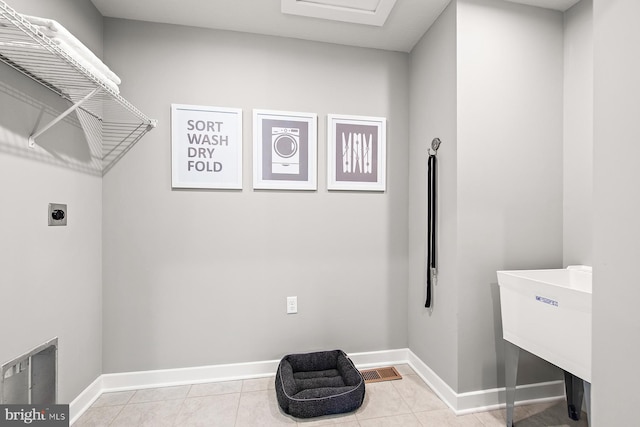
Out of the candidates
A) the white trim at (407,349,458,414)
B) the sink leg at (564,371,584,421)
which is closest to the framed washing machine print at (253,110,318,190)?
the white trim at (407,349,458,414)

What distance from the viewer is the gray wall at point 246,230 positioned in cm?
193

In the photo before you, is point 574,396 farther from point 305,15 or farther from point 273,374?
point 305,15

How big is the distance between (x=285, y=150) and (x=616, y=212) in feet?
5.65

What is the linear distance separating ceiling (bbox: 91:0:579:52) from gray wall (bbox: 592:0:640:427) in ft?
4.14

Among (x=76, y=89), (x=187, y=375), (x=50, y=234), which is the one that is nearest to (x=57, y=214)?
(x=50, y=234)

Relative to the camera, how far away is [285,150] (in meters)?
2.09

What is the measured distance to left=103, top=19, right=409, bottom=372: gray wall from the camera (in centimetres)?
193

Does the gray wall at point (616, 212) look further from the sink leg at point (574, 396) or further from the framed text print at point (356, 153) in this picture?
the framed text print at point (356, 153)

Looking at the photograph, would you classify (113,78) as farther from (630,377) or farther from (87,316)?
(630,377)

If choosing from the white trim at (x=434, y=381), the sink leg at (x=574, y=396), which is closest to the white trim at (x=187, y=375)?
the white trim at (x=434, y=381)

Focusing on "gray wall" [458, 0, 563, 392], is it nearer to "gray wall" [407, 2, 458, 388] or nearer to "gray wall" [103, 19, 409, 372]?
"gray wall" [407, 2, 458, 388]

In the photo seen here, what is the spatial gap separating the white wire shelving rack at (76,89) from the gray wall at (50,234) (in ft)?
0.21

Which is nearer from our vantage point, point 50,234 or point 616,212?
point 616,212

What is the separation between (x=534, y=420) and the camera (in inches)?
64.5
